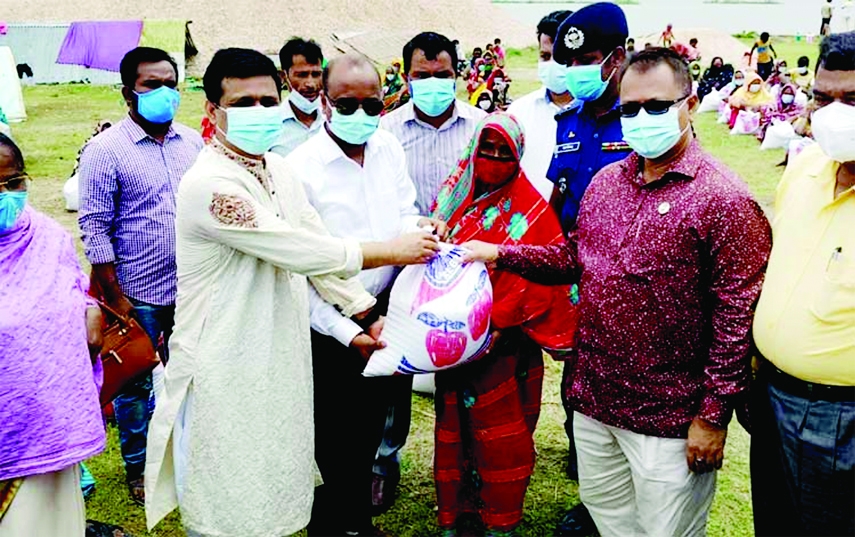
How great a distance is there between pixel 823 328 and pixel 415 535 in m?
2.18

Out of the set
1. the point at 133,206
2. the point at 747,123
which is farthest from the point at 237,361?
the point at 747,123

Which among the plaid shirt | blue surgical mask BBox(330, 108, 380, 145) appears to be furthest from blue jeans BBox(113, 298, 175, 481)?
→ blue surgical mask BBox(330, 108, 380, 145)

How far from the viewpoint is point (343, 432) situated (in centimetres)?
352

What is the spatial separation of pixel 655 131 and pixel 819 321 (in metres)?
Answer: 0.75

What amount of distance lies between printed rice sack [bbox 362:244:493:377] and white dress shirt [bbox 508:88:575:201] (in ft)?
2.80

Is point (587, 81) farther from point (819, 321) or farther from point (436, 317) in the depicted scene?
point (819, 321)

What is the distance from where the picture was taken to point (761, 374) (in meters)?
2.66

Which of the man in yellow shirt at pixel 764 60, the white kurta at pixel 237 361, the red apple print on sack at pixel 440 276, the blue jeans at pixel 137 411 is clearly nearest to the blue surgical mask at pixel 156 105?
the blue jeans at pixel 137 411

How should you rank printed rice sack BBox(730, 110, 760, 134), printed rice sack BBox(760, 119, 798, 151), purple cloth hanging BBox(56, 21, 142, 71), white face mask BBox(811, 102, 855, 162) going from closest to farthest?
1. white face mask BBox(811, 102, 855, 162)
2. printed rice sack BBox(760, 119, 798, 151)
3. printed rice sack BBox(730, 110, 760, 134)
4. purple cloth hanging BBox(56, 21, 142, 71)

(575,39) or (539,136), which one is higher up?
(575,39)

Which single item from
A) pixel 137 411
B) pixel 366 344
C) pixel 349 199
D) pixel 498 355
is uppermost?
pixel 349 199

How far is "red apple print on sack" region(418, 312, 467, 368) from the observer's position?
10.0ft

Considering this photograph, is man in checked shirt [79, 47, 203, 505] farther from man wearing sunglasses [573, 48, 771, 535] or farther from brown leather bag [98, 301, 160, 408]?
man wearing sunglasses [573, 48, 771, 535]

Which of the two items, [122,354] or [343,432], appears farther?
[343,432]
